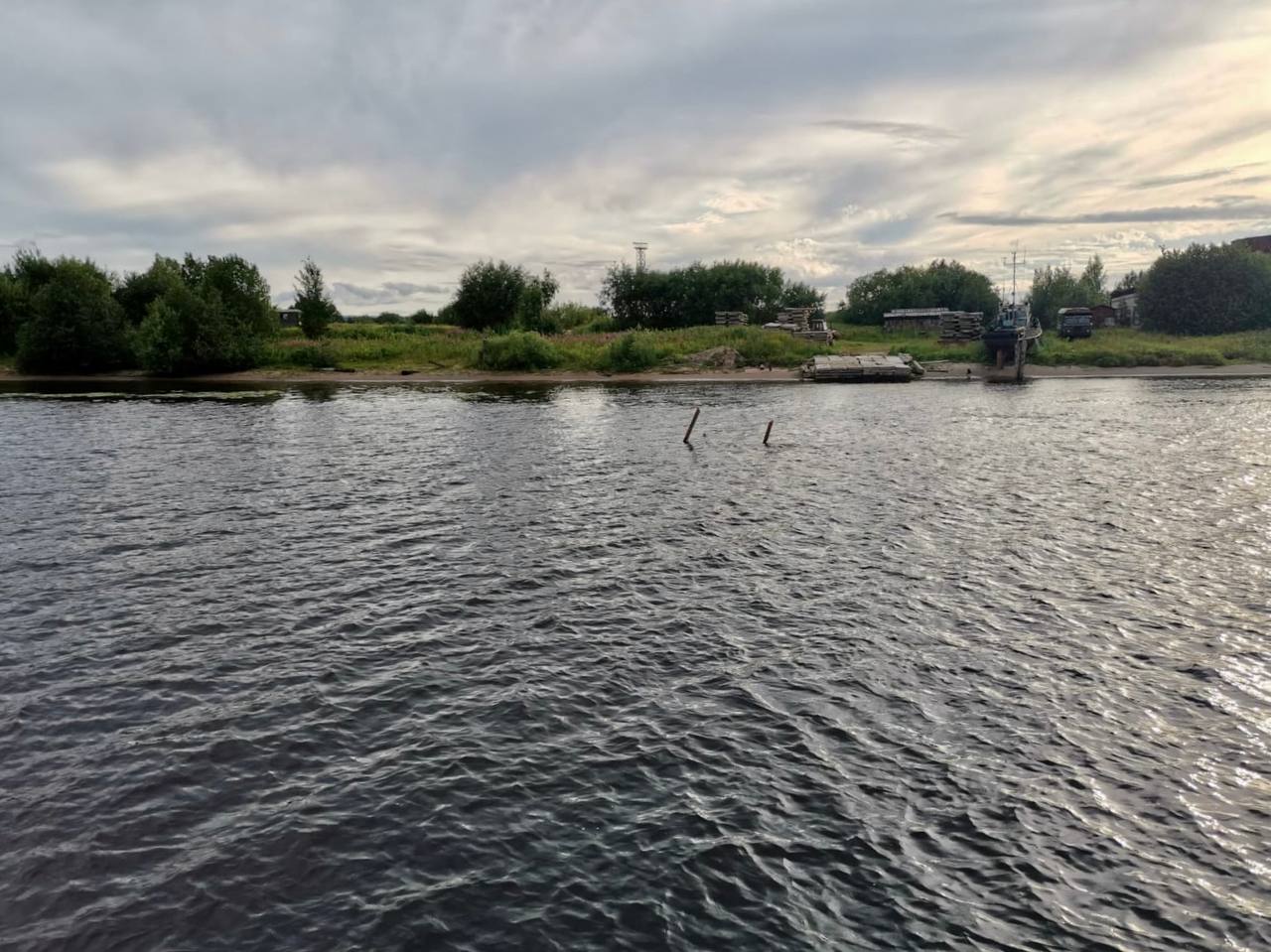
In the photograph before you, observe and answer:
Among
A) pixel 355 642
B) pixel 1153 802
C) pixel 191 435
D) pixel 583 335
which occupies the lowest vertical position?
pixel 1153 802

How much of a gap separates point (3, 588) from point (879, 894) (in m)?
24.5

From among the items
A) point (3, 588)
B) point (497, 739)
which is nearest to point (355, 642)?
point (497, 739)

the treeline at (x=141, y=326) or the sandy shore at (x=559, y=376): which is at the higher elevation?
the treeline at (x=141, y=326)

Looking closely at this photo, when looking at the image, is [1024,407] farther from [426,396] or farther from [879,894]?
[879,894]

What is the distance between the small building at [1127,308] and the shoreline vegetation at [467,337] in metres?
5.92

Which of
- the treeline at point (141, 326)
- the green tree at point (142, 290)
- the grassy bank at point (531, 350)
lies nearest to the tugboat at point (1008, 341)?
the grassy bank at point (531, 350)

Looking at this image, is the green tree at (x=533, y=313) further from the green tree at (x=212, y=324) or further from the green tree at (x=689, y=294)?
the green tree at (x=212, y=324)

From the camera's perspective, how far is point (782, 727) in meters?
14.9

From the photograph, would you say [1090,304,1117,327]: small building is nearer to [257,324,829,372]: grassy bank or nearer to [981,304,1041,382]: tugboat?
[981,304,1041,382]: tugboat

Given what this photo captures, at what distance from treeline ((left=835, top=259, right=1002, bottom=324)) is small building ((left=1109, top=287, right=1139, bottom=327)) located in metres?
21.1

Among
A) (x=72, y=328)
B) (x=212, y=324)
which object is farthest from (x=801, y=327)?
(x=72, y=328)

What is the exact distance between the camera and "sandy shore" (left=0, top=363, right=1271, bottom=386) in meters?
101

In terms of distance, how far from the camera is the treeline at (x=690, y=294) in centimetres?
14262

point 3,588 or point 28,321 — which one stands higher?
point 28,321
